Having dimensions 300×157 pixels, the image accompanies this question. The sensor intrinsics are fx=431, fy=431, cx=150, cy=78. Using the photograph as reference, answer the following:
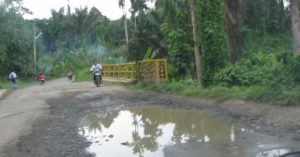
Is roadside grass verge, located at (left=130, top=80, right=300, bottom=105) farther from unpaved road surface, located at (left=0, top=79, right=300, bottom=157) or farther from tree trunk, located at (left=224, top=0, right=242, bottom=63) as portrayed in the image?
tree trunk, located at (left=224, top=0, right=242, bottom=63)

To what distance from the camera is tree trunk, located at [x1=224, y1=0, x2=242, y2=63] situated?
1755 cm

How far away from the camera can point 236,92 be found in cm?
1345

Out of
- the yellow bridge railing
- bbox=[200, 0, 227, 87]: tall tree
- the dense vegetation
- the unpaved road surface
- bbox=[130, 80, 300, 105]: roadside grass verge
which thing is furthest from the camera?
the yellow bridge railing

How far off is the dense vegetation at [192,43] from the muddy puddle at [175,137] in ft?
6.79

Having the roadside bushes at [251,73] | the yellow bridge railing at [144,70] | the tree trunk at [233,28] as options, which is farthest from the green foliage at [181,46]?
the roadside bushes at [251,73]

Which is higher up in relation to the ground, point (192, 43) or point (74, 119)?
point (192, 43)

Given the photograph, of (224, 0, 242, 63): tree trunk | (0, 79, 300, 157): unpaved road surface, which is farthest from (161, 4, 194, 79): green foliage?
(0, 79, 300, 157): unpaved road surface

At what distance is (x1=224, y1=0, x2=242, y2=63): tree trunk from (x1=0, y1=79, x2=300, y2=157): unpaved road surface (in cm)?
352

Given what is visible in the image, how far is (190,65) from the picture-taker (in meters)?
21.8

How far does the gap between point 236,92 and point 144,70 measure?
387 inches

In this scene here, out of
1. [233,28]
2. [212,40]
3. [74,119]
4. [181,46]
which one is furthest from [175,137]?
[181,46]

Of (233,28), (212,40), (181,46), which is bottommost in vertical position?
(212,40)

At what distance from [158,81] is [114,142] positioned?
11619 mm

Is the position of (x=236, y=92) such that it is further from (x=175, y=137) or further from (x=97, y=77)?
(x=97, y=77)
